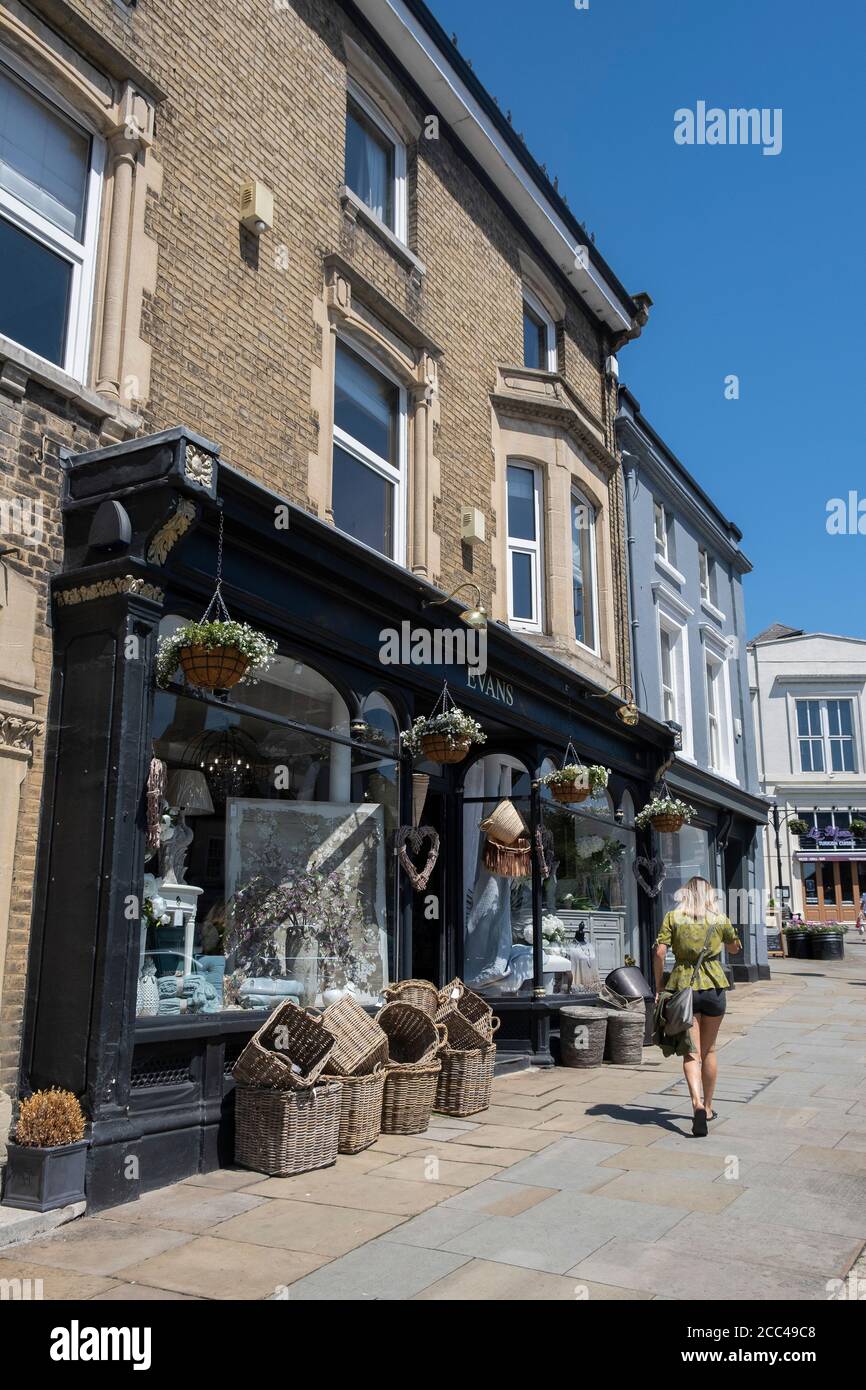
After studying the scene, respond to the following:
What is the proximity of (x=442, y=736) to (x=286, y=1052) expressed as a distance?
2.92 m

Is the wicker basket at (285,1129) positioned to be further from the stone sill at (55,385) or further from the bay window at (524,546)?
the bay window at (524,546)

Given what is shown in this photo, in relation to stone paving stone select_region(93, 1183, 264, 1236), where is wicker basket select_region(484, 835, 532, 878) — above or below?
above

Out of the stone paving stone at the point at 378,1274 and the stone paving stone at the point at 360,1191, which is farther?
the stone paving stone at the point at 360,1191

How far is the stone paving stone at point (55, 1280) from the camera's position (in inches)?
167

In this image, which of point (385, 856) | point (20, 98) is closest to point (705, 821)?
point (385, 856)

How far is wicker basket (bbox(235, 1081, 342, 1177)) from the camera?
6.21 meters

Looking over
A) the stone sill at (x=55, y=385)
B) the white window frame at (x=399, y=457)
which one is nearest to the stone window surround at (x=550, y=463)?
the white window frame at (x=399, y=457)

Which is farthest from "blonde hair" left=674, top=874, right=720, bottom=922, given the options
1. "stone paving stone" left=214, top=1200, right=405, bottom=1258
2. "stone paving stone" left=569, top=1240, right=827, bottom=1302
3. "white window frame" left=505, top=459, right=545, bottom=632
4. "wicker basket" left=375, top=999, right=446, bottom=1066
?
"white window frame" left=505, top=459, right=545, bottom=632

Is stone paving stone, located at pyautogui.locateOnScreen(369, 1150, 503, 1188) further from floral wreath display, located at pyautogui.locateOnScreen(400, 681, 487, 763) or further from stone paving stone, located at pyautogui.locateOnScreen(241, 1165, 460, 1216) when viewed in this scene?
floral wreath display, located at pyautogui.locateOnScreen(400, 681, 487, 763)

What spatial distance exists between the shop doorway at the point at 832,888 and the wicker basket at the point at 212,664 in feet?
123

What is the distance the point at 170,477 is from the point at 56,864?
2312mm

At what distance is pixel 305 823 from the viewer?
8.53 m

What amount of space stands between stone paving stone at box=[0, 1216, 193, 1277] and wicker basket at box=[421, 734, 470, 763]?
4507mm

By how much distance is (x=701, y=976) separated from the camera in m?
7.59
